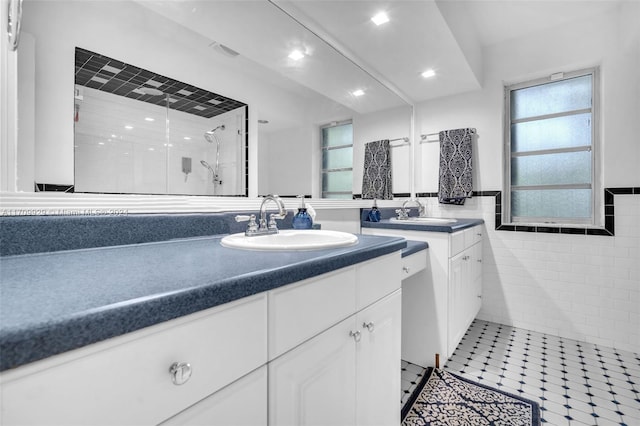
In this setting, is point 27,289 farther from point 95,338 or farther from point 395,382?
point 395,382

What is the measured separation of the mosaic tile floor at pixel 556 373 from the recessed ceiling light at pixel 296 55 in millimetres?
2064

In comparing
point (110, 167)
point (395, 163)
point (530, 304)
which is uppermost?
point (395, 163)

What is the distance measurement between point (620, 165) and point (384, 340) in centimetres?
241

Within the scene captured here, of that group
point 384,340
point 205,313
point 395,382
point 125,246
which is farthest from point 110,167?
point 395,382

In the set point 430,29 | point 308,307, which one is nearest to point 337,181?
point 430,29

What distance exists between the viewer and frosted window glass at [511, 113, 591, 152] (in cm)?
246

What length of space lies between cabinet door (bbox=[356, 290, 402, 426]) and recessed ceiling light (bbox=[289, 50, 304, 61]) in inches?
57.2

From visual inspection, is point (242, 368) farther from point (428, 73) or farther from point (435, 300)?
point (428, 73)

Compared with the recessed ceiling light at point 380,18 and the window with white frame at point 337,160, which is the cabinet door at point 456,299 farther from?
the recessed ceiling light at point 380,18

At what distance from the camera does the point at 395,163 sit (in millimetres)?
2881

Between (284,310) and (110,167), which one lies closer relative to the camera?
(284,310)

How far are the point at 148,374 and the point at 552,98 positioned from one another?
3.37 metres

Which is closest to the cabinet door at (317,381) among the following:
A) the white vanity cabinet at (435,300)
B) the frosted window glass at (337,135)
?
the white vanity cabinet at (435,300)

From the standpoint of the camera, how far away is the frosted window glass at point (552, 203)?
2.47m
